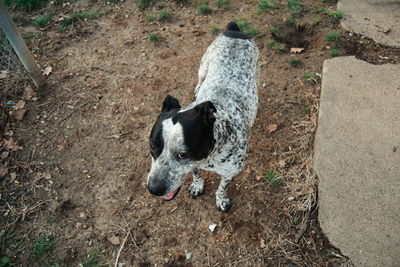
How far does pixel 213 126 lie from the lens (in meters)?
2.68

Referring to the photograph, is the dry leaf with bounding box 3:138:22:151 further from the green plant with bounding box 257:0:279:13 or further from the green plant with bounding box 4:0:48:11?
the green plant with bounding box 257:0:279:13

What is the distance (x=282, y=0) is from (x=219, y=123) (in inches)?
174

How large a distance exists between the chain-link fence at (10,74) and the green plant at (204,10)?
3.36 meters

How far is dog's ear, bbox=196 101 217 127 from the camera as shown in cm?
250

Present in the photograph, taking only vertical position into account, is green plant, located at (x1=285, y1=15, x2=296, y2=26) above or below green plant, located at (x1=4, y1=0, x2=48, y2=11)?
below

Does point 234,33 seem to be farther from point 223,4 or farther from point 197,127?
point 223,4

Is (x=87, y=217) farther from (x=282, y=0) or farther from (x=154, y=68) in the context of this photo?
(x=282, y=0)

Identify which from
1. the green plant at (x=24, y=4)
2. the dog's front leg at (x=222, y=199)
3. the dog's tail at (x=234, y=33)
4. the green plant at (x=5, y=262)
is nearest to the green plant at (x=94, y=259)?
the green plant at (x=5, y=262)

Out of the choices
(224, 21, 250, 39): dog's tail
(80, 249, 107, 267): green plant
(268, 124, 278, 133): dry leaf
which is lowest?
(80, 249, 107, 267): green plant

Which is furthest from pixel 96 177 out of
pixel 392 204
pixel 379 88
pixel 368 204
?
pixel 379 88

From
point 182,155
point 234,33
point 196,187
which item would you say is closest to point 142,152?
point 196,187

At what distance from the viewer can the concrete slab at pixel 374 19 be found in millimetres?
5275

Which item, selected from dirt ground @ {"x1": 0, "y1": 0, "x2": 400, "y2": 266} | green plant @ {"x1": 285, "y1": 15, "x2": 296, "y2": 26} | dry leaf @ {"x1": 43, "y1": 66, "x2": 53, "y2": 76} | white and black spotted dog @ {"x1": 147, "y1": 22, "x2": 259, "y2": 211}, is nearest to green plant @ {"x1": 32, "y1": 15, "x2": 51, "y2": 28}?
dirt ground @ {"x1": 0, "y1": 0, "x2": 400, "y2": 266}

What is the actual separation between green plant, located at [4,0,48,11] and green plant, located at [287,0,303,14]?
4995mm
